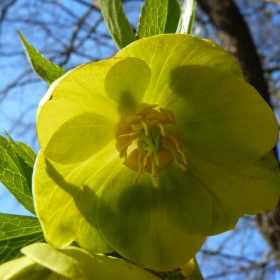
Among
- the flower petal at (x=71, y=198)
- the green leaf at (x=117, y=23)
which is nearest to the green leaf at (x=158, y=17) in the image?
the green leaf at (x=117, y=23)

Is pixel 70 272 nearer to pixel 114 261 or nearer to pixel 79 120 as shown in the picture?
pixel 114 261

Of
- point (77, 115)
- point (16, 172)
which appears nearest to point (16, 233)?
point (16, 172)

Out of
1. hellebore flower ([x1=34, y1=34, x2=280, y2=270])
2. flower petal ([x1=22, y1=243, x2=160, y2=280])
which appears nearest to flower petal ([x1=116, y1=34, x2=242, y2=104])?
hellebore flower ([x1=34, y1=34, x2=280, y2=270])

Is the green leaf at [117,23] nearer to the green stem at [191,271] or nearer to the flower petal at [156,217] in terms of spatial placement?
the flower petal at [156,217]

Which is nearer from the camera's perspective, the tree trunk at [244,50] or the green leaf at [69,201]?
the green leaf at [69,201]

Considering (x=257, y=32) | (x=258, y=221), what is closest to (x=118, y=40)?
(x=258, y=221)

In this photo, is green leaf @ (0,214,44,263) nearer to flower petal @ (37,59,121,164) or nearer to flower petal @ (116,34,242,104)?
flower petal @ (37,59,121,164)

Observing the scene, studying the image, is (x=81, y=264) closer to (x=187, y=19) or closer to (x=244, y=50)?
(x=187, y=19)
